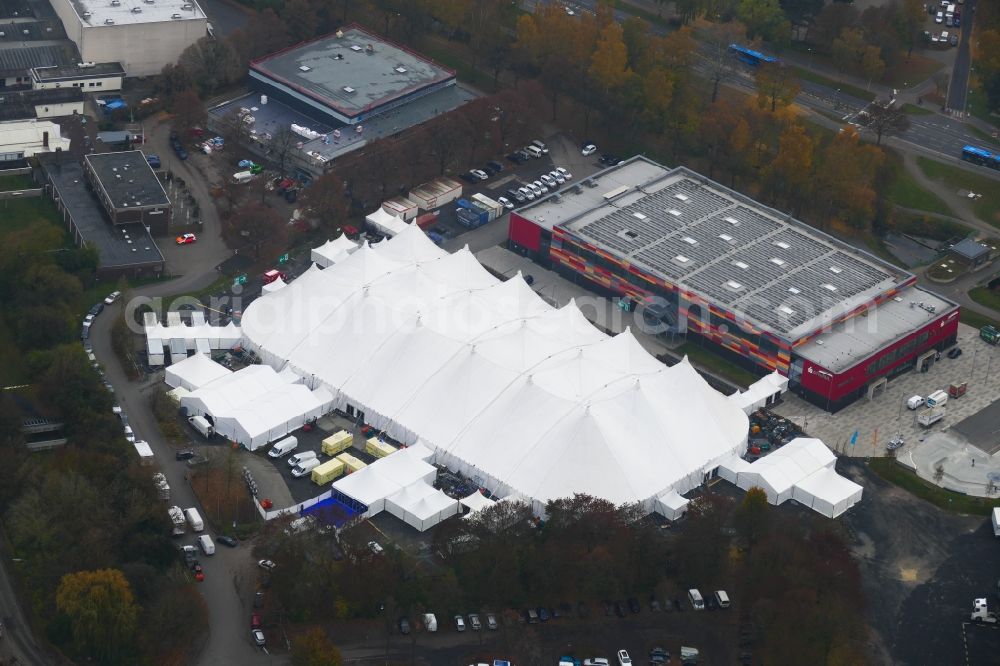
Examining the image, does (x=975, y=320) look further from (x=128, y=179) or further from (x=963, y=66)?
(x=128, y=179)

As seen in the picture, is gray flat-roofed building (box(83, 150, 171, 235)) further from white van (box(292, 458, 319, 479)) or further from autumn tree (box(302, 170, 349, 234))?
white van (box(292, 458, 319, 479))

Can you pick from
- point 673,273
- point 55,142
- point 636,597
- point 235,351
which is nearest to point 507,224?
point 673,273

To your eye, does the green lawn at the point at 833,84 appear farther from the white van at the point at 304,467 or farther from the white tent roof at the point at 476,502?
the white van at the point at 304,467

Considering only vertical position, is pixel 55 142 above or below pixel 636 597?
above

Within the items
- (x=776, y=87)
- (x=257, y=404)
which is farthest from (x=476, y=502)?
(x=776, y=87)

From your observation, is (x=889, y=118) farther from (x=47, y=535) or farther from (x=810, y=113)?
(x=47, y=535)

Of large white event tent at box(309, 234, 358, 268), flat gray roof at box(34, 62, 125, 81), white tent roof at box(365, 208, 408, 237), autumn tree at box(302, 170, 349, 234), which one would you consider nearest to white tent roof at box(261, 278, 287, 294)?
large white event tent at box(309, 234, 358, 268)
